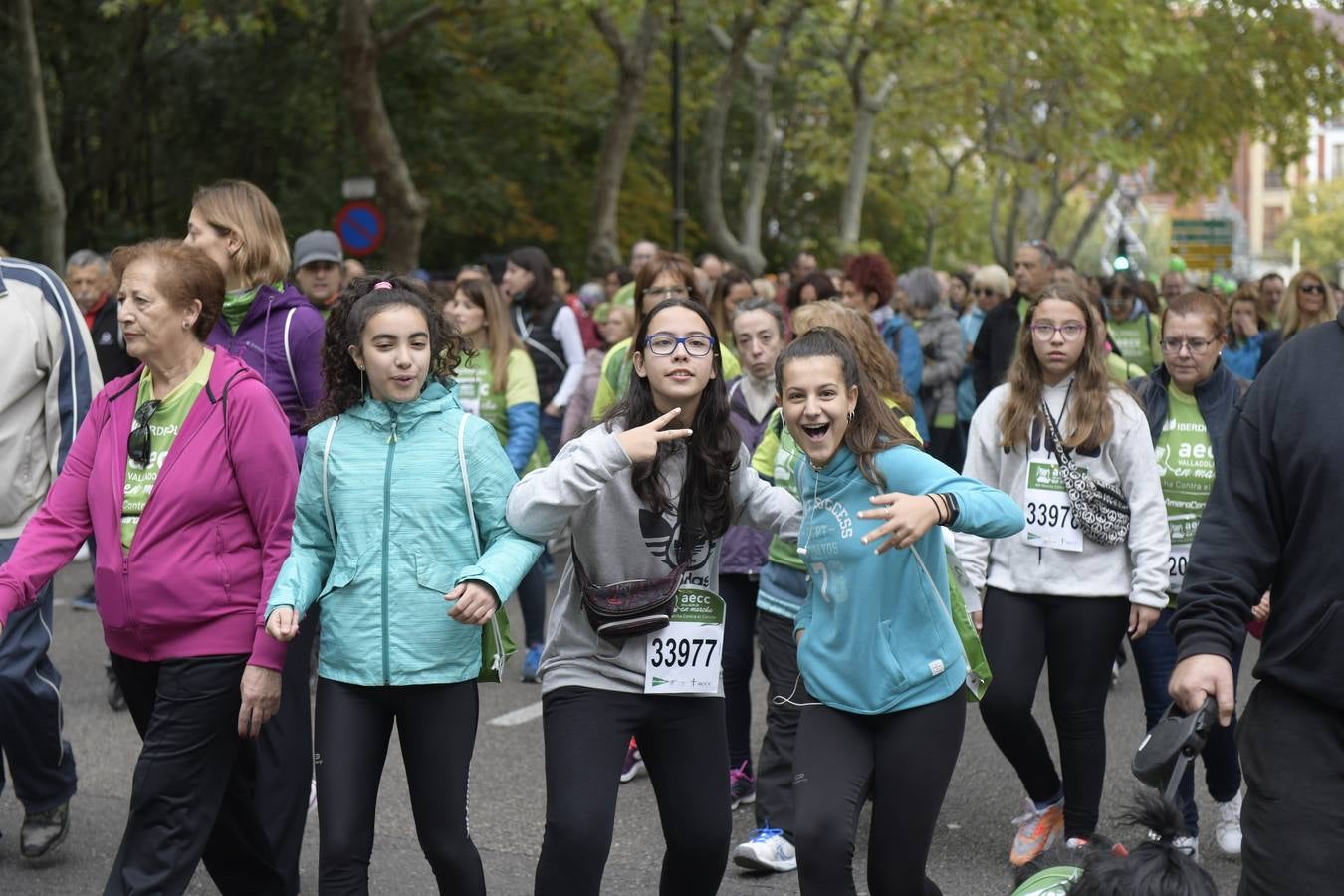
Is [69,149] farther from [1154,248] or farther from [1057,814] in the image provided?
[1154,248]

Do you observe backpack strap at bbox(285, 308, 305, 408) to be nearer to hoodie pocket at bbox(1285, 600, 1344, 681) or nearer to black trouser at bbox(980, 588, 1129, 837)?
black trouser at bbox(980, 588, 1129, 837)

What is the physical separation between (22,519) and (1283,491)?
3.84 m

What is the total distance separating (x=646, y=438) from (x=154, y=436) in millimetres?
1339

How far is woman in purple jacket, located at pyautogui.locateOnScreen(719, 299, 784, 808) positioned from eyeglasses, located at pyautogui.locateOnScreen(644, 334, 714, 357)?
5.97 ft

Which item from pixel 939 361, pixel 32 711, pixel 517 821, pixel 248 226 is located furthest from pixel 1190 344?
pixel 939 361

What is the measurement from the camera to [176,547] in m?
4.21

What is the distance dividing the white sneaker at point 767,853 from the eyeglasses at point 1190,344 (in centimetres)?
211

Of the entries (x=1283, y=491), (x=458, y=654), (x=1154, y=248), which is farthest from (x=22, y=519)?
(x=1154, y=248)

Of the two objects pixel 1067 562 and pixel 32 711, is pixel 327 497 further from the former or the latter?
pixel 1067 562

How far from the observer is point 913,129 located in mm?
35906

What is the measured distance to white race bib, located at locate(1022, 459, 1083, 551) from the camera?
5.25m

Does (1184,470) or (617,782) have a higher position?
(1184,470)

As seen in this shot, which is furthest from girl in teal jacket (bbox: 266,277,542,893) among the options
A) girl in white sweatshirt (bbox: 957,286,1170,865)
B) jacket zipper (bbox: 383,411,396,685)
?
girl in white sweatshirt (bbox: 957,286,1170,865)

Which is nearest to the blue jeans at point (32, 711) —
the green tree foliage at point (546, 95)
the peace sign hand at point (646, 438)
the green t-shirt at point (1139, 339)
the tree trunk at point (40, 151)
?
the peace sign hand at point (646, 438)
